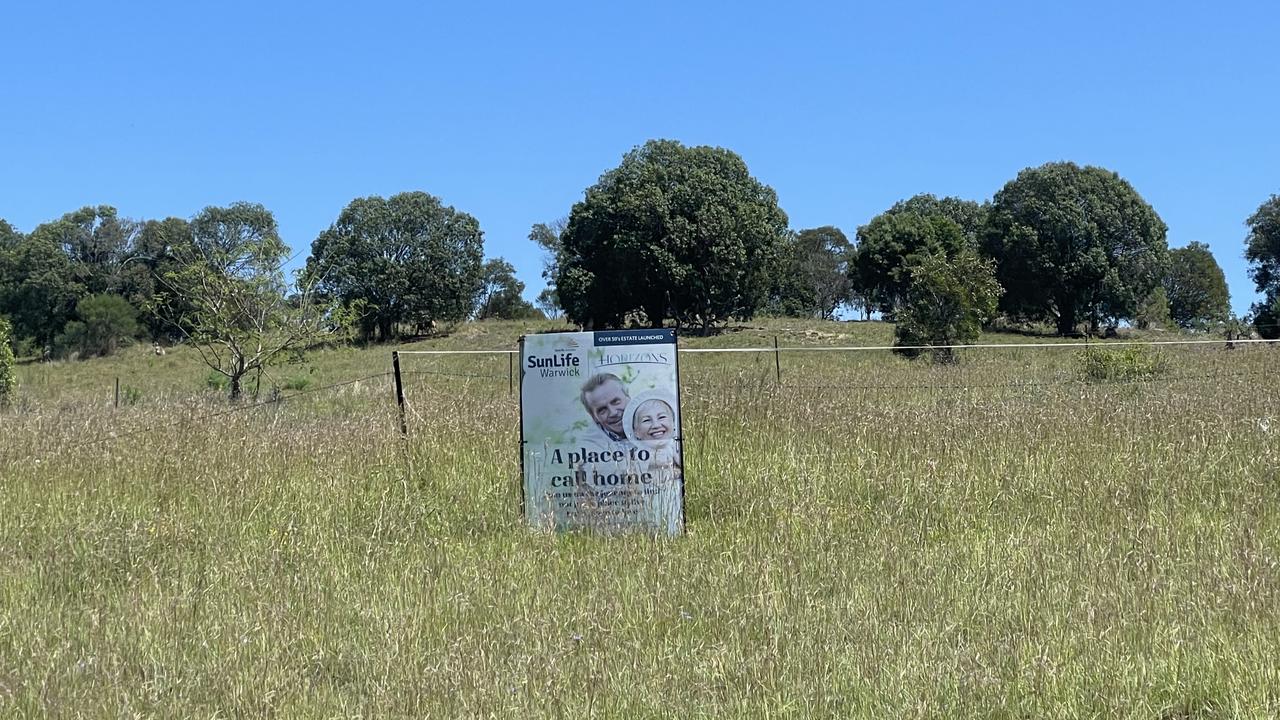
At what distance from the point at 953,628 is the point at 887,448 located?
386cm

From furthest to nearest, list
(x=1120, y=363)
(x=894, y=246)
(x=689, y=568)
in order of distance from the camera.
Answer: (x=894, y=246)
(x=1120, y=363)
(x=689, y=568)

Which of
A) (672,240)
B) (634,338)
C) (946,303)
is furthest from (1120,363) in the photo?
(672,240)

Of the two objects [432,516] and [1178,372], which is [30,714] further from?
[1178,372]

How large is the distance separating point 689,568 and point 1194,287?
75.7 metres

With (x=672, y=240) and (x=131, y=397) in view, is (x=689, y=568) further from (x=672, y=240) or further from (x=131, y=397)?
(x=672, y=240)

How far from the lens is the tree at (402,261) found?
60.8m

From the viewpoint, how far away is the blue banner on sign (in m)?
6.48

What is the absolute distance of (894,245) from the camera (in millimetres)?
60031

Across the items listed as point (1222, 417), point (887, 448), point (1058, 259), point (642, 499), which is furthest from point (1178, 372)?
point (1058, 259)

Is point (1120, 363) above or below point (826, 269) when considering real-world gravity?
below

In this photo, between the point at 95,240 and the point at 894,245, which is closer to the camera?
the point at 894,245

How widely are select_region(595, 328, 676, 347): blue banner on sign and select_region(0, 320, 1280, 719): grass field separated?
4.17 ft

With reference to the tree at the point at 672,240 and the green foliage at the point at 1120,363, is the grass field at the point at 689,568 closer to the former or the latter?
the green foliage at the point at 1120,363

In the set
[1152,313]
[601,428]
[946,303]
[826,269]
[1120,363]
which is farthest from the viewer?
[826,269]
